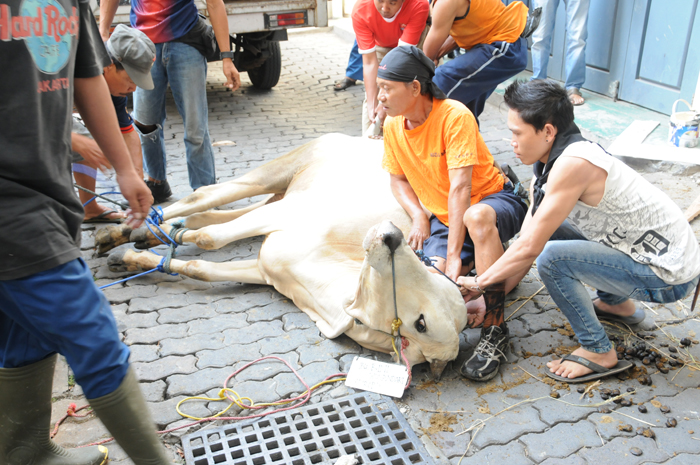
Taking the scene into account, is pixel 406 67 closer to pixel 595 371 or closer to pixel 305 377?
pixel 305 377

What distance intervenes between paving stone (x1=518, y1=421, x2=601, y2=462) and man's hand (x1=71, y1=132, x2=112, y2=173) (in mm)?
1845

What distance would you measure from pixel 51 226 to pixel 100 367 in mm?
401

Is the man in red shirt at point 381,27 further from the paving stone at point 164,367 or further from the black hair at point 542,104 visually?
the paving stone at point 164,367

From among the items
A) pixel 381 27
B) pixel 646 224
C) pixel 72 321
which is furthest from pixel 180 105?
pixel 646 224

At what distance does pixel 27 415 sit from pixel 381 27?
3.49m

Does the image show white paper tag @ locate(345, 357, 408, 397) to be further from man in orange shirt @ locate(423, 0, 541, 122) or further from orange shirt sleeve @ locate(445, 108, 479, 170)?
man in orange shirt @ locate(423, 0, 541, 122)

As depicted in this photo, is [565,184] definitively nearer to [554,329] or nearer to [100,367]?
[554,329]

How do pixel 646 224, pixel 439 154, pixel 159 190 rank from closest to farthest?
pixel 646 224 < pixel 439 154 < pixel 159 190

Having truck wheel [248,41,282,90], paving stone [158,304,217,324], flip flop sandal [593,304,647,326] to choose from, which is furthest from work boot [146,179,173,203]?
flip flop sandal [593,304,647,326]

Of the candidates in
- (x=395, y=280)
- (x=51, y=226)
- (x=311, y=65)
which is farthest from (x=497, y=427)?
(x=311, y=65)

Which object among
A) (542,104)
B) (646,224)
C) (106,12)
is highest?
(106,12)

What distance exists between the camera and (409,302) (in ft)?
7.73

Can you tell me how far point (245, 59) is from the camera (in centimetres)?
695

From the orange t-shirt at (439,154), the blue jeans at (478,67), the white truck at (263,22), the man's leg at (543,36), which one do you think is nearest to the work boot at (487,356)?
the orange t-shirt at (439,154)
